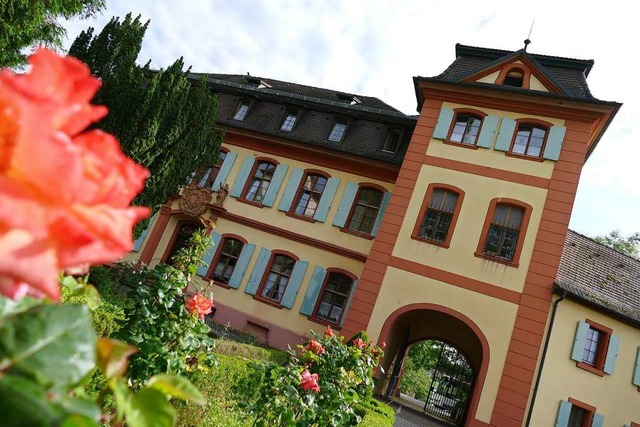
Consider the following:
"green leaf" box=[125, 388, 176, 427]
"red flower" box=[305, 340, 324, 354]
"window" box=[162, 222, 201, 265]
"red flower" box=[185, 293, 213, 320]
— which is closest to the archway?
"red flower" box=[305, 340, 324, 354]

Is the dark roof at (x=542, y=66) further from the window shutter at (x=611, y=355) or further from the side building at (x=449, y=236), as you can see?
the window shutter at (x=611, y=355)

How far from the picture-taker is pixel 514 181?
12.2 m

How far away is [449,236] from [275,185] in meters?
7.35

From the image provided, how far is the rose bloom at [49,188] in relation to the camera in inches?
17.6

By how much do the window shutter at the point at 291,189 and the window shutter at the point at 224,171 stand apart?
279 cm

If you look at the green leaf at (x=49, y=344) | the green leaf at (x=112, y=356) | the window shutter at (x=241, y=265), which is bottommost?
the green leaf at (x=112, y=356)

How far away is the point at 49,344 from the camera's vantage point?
53 cm

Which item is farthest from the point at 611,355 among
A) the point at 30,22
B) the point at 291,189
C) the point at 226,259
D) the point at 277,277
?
the point at 30,22

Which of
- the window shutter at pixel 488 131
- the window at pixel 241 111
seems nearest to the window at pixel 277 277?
the window at pixel 241 111

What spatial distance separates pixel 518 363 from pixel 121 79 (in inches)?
499

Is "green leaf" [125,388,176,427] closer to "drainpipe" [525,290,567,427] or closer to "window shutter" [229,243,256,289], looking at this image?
"drainpipe" [525,290,567,427]

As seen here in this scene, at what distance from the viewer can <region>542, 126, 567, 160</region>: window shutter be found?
12.1 meters

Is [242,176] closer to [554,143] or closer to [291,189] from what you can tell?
[291,189]

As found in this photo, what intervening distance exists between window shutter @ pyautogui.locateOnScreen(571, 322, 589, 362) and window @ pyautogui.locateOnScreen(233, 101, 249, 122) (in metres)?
14.7
